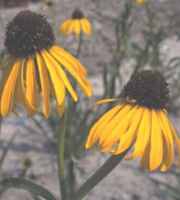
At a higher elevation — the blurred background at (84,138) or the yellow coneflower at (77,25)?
the yellow coneflower at (77,25)

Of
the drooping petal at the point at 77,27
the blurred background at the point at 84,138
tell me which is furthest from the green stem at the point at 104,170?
the drooping petal at the point at 77,27

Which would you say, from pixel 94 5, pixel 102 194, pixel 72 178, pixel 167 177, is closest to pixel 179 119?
pixel 167 177

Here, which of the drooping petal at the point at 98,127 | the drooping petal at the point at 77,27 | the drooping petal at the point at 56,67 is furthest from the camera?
the drooping petal at the point at 77,27

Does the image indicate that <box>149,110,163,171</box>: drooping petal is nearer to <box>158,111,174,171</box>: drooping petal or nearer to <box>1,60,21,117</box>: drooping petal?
<box>158,111,174,171</box>: drooping petal

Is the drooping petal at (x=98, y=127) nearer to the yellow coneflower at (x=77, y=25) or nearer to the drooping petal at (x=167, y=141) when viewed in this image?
the drooping petal at (x=167, y=141)

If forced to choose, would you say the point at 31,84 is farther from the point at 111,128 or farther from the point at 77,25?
the point at 77,25

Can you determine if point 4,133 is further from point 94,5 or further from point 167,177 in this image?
point 94,5

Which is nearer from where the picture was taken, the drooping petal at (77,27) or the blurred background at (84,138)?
the blurred background at (84,138)

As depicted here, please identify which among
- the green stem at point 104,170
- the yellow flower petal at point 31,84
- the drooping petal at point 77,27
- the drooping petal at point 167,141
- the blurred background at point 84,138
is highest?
the yellow flower petal at point 31,84
